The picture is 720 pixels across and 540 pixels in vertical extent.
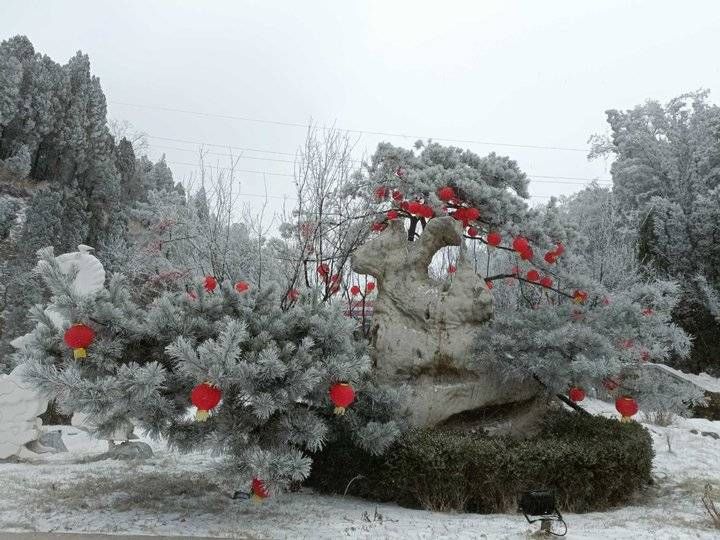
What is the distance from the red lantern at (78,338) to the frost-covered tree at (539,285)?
3197mm

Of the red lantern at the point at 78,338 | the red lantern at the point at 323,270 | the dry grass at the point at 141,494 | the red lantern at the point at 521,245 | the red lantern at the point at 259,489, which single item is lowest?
the dry grass at the point at 141,494

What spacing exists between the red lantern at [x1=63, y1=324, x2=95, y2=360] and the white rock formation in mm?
2654

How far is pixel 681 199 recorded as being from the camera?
1470cm

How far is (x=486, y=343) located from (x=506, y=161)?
2142 mm

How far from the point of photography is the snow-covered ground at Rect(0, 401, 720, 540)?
3.86 meters

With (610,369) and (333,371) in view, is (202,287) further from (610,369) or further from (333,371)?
(610,369)

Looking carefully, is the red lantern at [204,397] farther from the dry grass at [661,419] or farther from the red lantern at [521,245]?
the dry grass at [661,419]

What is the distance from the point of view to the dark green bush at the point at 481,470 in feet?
15.0

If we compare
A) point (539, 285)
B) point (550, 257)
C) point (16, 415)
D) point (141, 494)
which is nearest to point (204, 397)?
point (141, 494)

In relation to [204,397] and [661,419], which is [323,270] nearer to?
[204,397]

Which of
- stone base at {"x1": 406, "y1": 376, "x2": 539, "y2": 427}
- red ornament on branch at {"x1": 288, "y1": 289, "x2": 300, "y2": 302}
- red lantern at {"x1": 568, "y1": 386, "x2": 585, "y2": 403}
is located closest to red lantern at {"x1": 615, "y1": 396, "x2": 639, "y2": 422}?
red lantern at {"x1": 568, "y1": 386, "x2": 585, "y2": 403}

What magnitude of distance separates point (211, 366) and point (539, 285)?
3.92 metres

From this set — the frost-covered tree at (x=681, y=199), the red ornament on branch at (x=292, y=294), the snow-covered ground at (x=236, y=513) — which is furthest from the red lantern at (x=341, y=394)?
the frost-covered tree at (x=681, y=199)

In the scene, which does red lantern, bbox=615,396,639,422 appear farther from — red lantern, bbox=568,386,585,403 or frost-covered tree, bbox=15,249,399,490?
frost-covered tree, bbox=15,249,399,490
